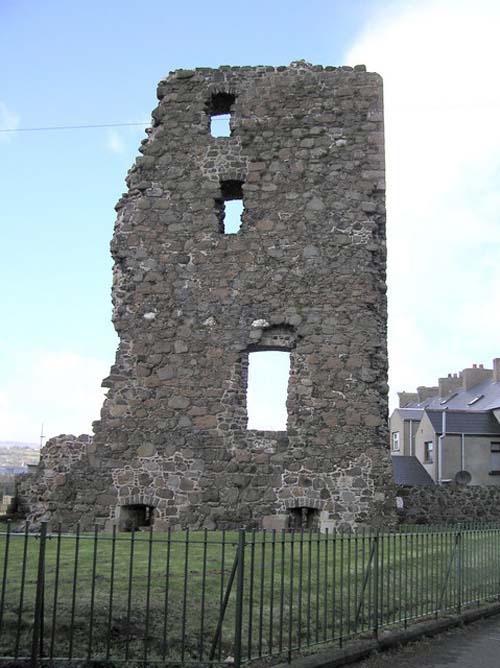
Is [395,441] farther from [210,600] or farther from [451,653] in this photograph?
[210,600]

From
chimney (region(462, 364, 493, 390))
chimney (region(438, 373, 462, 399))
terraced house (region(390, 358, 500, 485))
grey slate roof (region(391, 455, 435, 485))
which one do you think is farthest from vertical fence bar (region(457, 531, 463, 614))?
chimney (region(438, 373, 462, 399))

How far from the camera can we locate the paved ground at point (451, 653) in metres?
7.21

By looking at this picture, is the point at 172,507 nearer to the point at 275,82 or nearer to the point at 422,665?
the point at 422,665

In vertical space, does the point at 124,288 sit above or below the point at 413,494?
above

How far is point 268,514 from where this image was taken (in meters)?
15.0

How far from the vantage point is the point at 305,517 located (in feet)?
50.5

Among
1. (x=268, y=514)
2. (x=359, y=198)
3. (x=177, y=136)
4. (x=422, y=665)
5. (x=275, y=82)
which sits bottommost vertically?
(x=422, y=665)

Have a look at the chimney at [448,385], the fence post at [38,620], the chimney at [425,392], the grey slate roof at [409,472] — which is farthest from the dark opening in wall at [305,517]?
the chimney at [425,392]

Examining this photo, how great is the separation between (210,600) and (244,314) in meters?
8.88

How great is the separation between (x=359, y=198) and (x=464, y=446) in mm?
22787

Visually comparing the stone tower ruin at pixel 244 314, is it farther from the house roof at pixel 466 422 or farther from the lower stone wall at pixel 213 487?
the house roof at pixel 466 422

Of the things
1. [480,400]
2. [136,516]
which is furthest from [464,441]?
[136,516]

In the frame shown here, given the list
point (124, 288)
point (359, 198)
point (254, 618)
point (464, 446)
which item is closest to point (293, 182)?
point (359, 198)

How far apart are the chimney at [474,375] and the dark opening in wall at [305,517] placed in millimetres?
32298
